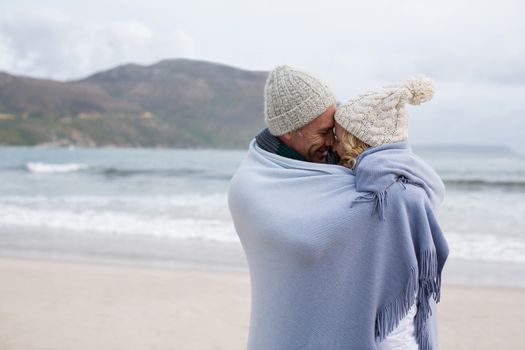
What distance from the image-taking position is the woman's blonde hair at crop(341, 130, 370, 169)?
5.36 ft

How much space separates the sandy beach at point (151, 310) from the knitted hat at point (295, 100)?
3.17 meters

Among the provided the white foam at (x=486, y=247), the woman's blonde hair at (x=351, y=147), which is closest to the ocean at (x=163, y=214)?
the white foam at (x=486, y=247)

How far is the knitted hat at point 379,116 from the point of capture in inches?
62.7

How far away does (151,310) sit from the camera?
5.39 metres

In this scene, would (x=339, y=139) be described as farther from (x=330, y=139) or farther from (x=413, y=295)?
(x=413, y=295)

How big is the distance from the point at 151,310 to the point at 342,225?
4.20 metres

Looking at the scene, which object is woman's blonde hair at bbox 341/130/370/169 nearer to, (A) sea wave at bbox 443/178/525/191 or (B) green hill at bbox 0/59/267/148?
(A) sea wave at bbox 443/178/525/191

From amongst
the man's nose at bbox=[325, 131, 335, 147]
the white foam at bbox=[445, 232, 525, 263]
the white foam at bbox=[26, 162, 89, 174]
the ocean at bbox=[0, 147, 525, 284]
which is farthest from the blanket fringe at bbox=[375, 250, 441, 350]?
the white foam at bbox=[26, 162, 89, 174]

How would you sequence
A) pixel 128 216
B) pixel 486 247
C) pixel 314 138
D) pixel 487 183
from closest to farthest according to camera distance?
pixel 314 138
pixel 486 247
pixel 128 216
pixel 487 183

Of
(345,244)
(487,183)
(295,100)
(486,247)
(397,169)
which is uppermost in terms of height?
(295,100)

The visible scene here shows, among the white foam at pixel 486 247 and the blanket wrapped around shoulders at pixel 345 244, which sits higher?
the blanket wrapped around shoulders at pixel 345 244

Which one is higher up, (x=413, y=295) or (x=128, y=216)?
(x=413, y=295)

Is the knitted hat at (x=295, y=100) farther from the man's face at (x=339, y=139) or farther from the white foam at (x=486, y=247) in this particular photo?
the white foam at (x=486, y=247)

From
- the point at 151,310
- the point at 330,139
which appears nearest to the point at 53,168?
the point at 151,310
